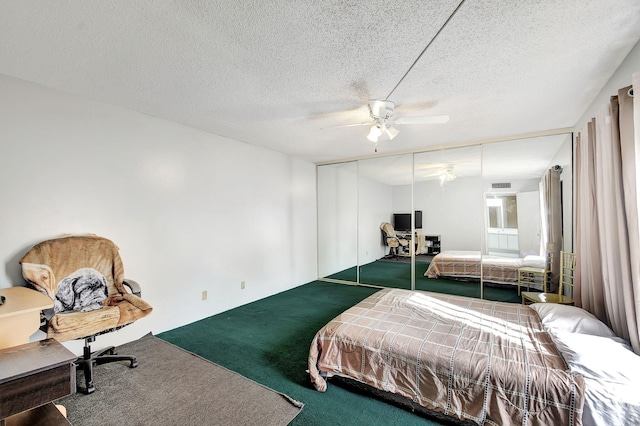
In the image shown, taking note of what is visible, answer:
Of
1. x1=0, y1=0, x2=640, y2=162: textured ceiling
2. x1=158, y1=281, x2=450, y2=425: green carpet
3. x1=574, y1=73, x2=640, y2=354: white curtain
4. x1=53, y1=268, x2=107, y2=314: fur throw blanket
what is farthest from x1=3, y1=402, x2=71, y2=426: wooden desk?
x1=574, y1=73, x2=640, y2=354: white curtain

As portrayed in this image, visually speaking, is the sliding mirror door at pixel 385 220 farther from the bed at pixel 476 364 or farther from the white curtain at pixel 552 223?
the bed at pixel 476 364

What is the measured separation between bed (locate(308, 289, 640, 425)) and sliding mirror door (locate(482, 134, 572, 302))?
1.84 metres

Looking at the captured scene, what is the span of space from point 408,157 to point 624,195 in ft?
10.5

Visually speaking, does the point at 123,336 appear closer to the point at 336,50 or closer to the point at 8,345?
the point at 8,345

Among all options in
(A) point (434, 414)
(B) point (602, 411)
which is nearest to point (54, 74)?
(A) point (434, 414)

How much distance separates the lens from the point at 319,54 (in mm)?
1996

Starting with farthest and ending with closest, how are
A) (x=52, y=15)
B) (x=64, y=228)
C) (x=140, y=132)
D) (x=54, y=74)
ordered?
(x=140, y=132)
(x=64, y=228)
(x=54, y=74)
(x=52, y=15)

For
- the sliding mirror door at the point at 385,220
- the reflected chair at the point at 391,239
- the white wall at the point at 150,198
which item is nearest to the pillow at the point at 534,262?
the sliding mirror door at the point at 385,220

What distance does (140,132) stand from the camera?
3092mm

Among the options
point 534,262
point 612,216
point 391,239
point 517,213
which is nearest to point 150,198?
point 612,216

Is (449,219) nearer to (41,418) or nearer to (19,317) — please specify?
(41,418)

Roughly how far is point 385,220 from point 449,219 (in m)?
1.46

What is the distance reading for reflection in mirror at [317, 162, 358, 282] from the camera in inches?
234

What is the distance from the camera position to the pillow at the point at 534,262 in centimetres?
400
